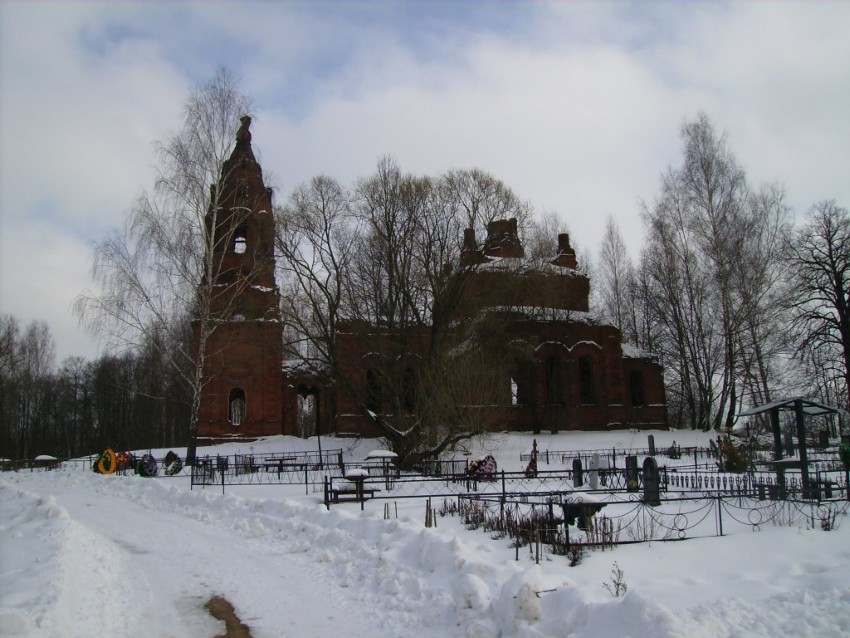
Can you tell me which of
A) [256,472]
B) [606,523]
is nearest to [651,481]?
[606,523]

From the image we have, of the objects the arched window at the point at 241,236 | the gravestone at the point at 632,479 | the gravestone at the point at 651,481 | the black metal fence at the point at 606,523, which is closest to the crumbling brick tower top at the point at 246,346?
the arched window at the point at 241,236

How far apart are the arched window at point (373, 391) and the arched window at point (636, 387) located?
18905 millimetres

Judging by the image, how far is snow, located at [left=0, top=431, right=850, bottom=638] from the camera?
5.68 metres

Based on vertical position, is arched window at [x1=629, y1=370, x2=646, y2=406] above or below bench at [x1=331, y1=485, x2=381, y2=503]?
above

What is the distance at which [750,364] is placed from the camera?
114ft

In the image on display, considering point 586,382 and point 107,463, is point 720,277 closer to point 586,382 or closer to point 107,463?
point 586,382

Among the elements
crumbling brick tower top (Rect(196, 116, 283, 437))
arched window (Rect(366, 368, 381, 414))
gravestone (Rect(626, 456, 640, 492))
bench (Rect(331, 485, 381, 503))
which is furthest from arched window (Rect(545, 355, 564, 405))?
bench (Rect(331, 485, 381, 503))

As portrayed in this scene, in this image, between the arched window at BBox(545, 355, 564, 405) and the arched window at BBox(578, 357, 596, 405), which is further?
the arched window at BBox(578, 357, 596, 405)

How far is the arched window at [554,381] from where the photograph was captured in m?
41.8

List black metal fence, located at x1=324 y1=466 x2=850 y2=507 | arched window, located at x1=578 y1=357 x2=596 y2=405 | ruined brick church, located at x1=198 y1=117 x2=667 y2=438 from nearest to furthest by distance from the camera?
black metal fence, located at x1=324 y1=466 x2=850 y2=507, ruined brick church, located at x1=198 y1=117 x2=667 y2=438, arched window, located at x1=578 y1=357 x2=596 y2=405

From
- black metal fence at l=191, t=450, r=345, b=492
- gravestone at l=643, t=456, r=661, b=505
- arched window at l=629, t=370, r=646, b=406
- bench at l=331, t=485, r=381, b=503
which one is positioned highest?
arched window at l=629, t=370, r=646, b=406

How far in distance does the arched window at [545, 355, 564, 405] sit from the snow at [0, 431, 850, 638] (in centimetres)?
3012

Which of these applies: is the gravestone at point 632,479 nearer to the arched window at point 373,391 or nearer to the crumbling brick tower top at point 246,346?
the arched window at point 373,391

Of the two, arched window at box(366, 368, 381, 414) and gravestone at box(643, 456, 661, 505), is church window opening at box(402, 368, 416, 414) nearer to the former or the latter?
arched window at box(366, 368, 381, 414)
